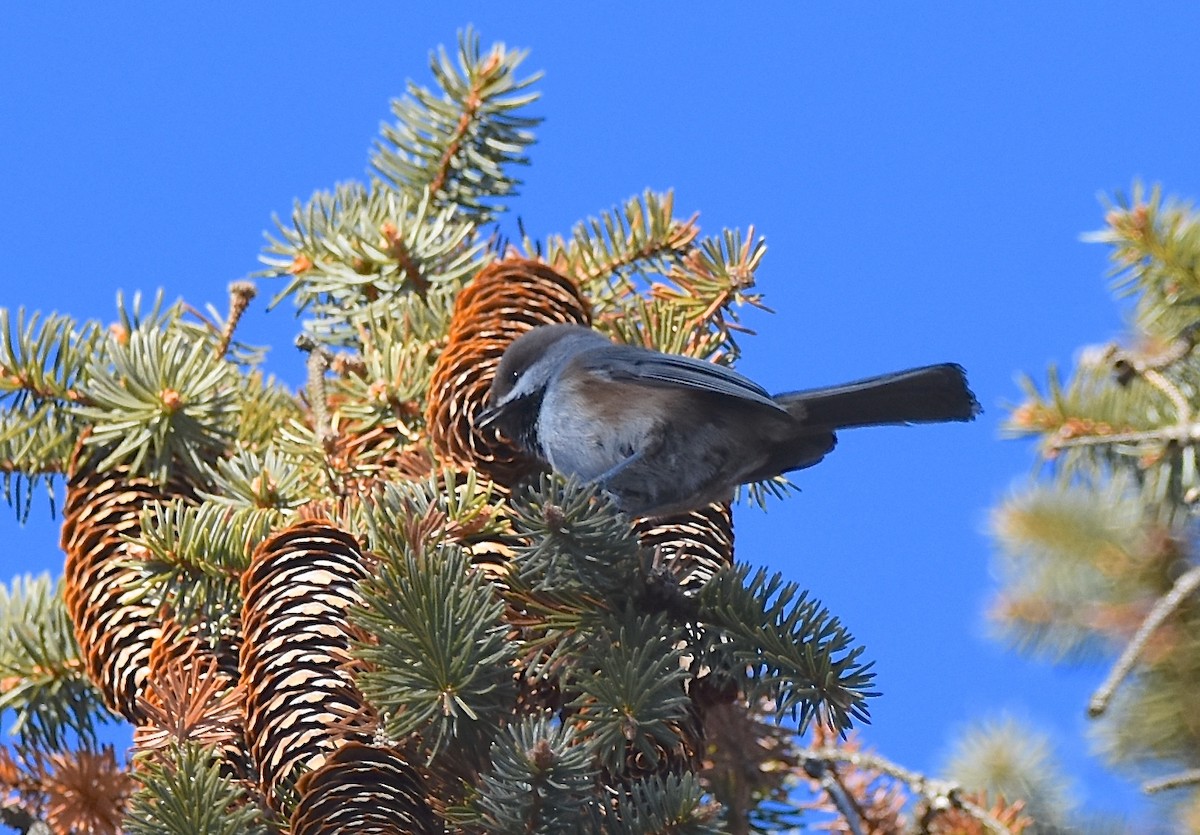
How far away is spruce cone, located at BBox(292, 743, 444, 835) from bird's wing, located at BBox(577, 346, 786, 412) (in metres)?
1.08

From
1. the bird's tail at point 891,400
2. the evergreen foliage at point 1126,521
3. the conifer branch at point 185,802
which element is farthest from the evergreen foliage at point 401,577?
the evergreen foliage at point 1126,521

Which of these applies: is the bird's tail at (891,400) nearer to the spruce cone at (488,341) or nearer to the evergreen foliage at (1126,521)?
the evergreen foliage at (1126,521)

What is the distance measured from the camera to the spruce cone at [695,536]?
2525 mm

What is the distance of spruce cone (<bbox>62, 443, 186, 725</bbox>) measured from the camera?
240 cm

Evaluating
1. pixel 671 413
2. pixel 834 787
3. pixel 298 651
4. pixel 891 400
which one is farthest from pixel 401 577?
pixel 891 400

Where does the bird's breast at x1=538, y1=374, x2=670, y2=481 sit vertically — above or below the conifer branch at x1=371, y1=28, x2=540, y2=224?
below

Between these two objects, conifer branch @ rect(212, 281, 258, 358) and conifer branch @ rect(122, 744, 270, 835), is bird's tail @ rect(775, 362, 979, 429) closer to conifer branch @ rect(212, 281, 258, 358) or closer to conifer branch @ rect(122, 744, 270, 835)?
conifer branch @ rect(212, 281, 258, 358)

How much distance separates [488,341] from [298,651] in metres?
0.91

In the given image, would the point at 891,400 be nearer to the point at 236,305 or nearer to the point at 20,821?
the point at 236,305

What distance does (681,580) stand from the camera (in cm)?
231

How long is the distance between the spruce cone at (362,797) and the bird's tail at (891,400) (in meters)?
1.29

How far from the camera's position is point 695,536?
2648mm

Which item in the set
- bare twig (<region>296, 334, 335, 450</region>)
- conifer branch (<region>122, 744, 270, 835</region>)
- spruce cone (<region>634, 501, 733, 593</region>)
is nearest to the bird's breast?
spruce cone (<region>634, 501, 733, 593</region>)

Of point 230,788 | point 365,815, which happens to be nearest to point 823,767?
point 365,815
